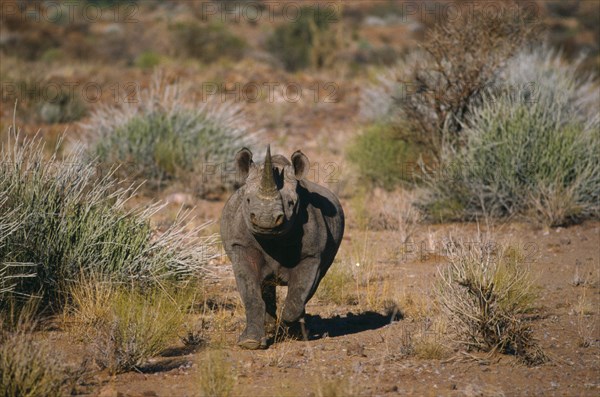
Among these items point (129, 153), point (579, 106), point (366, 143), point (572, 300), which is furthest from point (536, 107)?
point (129, 153)

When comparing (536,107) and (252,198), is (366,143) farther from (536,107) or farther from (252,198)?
(252,198)

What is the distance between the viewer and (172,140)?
16.1m

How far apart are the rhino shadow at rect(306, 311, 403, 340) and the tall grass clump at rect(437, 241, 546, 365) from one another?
2.57 ft

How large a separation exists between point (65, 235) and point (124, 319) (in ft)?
5.81

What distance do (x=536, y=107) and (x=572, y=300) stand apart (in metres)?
5.13

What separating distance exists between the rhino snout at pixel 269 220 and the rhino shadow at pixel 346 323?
160cm

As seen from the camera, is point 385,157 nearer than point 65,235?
No

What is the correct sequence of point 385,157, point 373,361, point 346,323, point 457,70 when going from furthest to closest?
point 385,157
point 457,70
point 346,323
point 373,361

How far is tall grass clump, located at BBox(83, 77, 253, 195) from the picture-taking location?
52.0ft

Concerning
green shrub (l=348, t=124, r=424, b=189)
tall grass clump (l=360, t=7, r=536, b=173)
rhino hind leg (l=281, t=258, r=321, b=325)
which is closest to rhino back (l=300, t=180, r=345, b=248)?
rhino hind leg (l=281, t=258, r=321, b=325)

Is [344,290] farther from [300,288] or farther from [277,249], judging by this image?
[277,249]

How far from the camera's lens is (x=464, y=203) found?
47.1ft

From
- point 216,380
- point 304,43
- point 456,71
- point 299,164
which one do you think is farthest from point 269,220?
point 304,43

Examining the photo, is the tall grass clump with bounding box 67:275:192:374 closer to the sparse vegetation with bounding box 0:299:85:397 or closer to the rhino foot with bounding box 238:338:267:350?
the rhino foot with bounding box 238:338:267:350
